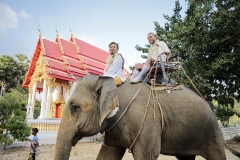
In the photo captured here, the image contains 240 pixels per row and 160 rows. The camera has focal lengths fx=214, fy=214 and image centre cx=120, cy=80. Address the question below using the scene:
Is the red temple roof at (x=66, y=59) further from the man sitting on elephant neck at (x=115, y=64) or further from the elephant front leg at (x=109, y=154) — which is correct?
the elephant front leg at (x=109, y=154)

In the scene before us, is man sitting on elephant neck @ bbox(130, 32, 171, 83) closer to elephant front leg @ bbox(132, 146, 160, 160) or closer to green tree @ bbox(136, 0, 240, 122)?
elephant front leg @ bbox(132, 146, 160, 160)

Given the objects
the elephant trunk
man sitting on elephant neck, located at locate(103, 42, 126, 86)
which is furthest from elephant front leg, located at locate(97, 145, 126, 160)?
man sitting on elephant neck, located at locate(103, 42, 126, 86)

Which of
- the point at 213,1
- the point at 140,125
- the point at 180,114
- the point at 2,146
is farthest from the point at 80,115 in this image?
the point at 213,1

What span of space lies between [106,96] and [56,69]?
13.0 m

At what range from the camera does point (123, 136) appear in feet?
7.78

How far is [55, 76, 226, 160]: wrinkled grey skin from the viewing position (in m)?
2.27

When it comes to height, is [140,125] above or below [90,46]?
below

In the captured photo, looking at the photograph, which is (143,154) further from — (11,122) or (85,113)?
(11,122)

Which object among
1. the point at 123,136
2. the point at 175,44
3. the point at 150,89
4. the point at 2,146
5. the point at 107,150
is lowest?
the point at 2,146

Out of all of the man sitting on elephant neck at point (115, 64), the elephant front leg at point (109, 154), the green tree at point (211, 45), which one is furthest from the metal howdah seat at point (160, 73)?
the green tree at point (211, 45)

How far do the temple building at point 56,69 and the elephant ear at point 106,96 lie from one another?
12.0 meters

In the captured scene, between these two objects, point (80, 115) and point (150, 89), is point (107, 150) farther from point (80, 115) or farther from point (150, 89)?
point (150, 89)

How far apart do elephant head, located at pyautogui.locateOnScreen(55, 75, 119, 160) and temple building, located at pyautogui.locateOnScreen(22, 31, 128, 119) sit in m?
12.0

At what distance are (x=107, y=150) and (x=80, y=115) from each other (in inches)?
32.1
